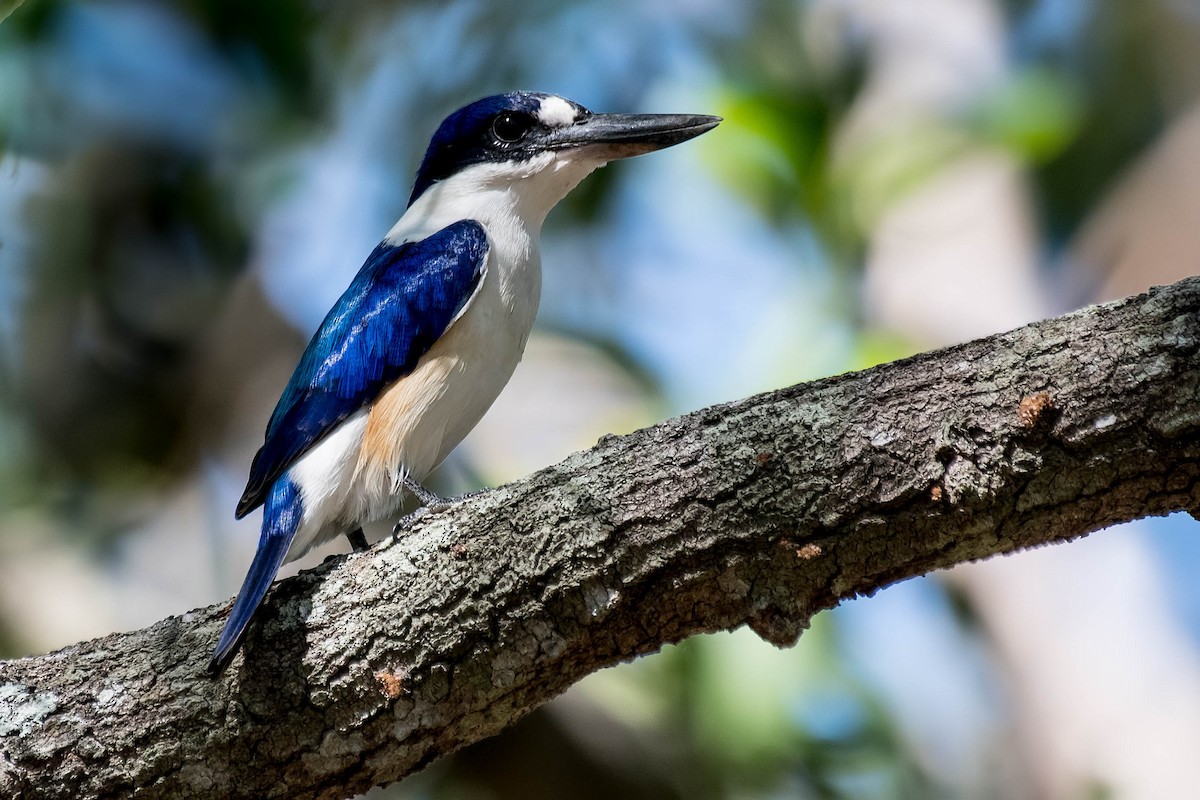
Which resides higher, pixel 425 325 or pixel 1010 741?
pixel 425 325

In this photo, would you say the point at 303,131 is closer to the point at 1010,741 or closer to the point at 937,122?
the point at 937,122

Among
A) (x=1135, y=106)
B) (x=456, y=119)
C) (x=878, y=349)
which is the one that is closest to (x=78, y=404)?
(x=456, y=119)

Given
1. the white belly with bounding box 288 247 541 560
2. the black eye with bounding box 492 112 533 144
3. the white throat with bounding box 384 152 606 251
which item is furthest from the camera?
the black eye with bounding box 492 112 533 144

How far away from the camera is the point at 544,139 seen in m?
4.88

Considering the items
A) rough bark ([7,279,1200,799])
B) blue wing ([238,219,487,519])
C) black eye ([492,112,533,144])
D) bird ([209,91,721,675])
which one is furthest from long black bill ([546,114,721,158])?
rough bark ([7,279,1200,799])

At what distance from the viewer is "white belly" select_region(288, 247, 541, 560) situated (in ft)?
12.8

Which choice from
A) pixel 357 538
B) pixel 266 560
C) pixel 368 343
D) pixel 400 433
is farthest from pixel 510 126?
pixel 266 560

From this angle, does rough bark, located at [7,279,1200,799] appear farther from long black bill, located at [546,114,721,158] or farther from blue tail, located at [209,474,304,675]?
long black bill, located at [546,114,721,158]

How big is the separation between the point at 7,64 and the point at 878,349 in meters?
5.18

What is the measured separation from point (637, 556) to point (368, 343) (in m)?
1.61

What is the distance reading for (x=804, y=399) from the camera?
290cm

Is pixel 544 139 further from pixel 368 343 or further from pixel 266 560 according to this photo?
pixel 266 560

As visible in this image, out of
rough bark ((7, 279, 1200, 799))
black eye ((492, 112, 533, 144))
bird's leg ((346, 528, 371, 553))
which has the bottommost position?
rough bark ((7, 279, 1200, 799))

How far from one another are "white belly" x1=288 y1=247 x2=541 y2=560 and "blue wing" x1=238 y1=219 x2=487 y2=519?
0.04 m
